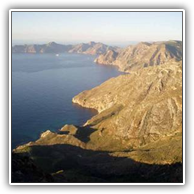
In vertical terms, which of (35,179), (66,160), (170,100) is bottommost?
(66,160)

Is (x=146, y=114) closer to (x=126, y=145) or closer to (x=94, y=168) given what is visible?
(x=126, y=145)

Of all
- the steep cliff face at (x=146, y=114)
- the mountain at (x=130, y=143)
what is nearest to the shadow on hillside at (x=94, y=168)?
the mountain at (x=130, y=143)

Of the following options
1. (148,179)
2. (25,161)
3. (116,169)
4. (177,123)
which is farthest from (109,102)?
(25,161)

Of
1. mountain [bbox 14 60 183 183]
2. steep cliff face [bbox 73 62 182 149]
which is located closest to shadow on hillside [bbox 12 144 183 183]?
mountain [bbox 14 60 183 183]

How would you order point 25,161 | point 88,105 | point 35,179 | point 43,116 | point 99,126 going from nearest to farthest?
point 35,179 < point 25,161 < point 99,126 < point 43,116 < point 88,105

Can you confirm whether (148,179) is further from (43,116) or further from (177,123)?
(43,116)

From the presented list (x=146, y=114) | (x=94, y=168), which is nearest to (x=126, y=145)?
(x=146, y=114)

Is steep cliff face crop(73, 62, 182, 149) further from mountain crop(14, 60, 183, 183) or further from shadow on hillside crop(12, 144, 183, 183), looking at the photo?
shadow on hillside crop(12, 144, 183, 183)

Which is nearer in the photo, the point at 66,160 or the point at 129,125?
the point at 66,160

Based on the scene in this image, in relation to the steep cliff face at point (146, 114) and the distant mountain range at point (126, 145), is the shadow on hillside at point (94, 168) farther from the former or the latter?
the steep cliff face at point (146, 114)

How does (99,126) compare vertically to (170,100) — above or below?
below
